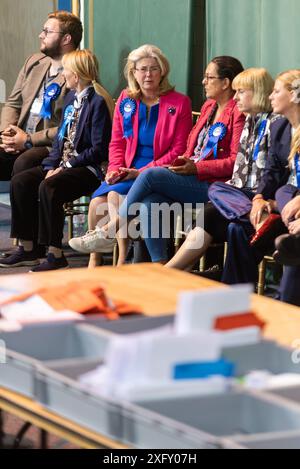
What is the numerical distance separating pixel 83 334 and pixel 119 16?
4.97 m

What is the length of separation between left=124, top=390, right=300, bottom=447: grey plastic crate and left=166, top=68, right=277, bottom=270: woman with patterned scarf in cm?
322

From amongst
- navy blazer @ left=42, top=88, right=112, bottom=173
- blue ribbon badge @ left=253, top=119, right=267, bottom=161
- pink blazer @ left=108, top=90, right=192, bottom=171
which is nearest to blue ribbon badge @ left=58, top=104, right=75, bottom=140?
navy blazer @ left=42, top=88, right=112, bottom=173

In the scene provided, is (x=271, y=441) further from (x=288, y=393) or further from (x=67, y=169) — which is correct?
(x=67, y=169)

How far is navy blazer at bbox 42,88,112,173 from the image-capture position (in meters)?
6.55

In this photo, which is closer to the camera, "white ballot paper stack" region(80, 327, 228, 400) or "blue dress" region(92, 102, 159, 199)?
"white ballot paper stack" region(80, 327, 228, 400)

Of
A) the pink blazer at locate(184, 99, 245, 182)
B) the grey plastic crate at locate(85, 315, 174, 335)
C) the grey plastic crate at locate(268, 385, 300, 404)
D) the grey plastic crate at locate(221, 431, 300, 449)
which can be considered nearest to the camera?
the grey plastic crate at locate(221, 431, 300, 449)

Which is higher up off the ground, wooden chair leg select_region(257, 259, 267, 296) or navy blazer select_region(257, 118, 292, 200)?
navy blazer select_region(257, 118, 292, 200)

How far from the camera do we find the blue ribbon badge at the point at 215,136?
5.82 m

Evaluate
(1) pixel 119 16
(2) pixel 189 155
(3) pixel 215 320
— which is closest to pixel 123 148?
(2) pixel 189 155

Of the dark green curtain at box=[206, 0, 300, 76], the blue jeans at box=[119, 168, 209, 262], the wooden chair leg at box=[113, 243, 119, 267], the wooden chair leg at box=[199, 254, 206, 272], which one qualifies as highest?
the dark green curtain at box=[206, 0, 300, 76]

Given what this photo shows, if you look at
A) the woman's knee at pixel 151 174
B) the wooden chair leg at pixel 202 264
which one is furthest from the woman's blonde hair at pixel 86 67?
the wooden chair leg at pixel 202 264

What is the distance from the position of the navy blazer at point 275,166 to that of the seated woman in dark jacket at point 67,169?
1483 mm

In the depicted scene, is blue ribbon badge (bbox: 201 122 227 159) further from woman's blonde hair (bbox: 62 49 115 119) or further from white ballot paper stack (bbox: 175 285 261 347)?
white ballot paper stack (bbox: 175 285 261 347)

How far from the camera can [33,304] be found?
2.93m
